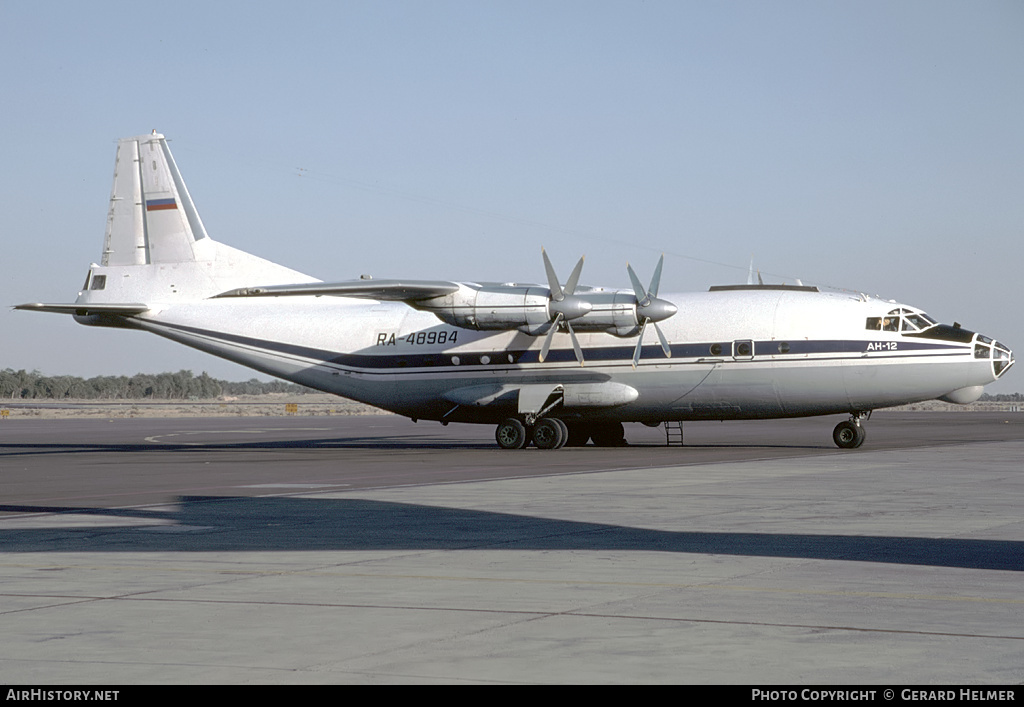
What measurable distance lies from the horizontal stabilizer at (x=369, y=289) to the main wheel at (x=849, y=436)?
39.5 ft

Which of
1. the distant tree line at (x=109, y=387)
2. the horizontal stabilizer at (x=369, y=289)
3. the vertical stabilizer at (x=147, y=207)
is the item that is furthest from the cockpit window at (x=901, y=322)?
the distant tree line at (x=109, y=387)

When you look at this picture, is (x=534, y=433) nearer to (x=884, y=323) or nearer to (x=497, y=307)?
(x=497, y=307)

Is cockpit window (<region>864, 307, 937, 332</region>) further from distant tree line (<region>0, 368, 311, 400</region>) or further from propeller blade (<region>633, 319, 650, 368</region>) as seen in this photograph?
distant tree line (<region>0, 368, 311, 400</region>)

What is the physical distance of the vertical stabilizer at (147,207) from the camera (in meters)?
41.5

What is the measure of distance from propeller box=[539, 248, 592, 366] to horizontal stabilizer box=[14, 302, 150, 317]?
50.1 ft

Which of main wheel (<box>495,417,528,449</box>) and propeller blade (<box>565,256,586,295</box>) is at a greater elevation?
propeller blade (<box>565,256,586,295</box>)

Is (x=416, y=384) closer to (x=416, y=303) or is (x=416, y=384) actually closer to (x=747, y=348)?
(x=416, y=303)

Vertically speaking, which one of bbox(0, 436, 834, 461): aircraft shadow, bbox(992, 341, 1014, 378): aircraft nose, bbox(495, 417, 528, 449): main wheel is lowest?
bbox(0, 436, 834, 461): aircraft shadow

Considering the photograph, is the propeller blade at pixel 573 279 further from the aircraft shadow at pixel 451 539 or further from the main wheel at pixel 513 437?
the aircraft shadow at pixel 451 539

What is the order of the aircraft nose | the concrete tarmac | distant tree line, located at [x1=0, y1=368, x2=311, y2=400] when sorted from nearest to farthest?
the concrete tarmac < the aircraft nose < distant tree line, located at [x1=0, y1=368, x2=311, y2=400]

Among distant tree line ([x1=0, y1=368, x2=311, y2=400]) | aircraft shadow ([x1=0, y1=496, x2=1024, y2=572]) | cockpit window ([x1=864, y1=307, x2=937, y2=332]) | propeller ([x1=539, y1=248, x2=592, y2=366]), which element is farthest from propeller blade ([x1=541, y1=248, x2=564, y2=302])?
distant tree line ([x1=0, y1=368, x2=311, y2=400])

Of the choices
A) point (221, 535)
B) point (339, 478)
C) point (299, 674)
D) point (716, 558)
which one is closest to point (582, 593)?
point (716, 558)

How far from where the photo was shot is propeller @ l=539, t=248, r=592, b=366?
109ft

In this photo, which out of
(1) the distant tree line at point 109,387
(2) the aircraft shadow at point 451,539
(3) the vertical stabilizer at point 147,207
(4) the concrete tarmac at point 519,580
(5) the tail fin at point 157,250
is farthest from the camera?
(1) the distant tree line at point 109,387
